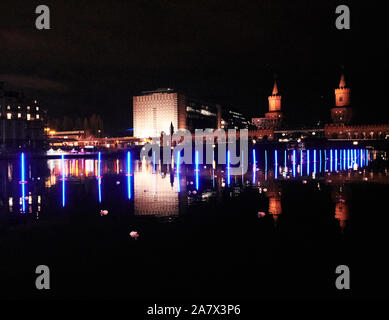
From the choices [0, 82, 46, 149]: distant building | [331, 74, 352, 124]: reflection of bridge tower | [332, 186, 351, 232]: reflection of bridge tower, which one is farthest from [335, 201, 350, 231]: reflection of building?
[331, 74, 352, 124]: reflection of bridge tower

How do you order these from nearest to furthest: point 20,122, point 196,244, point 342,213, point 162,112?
point 196,244, point 342,213, point 20,122, point 162,112

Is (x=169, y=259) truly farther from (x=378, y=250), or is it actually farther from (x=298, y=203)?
(x=298, y=203)

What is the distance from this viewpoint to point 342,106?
178250 millimetres

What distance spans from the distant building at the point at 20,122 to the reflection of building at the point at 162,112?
7229cm

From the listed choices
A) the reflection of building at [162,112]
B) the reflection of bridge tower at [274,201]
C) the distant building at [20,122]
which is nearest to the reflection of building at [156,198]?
the reflection of bridge tower at [274,201]

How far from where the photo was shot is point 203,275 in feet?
27.5

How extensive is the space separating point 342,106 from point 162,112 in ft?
272

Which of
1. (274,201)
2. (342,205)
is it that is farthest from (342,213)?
(274,201)

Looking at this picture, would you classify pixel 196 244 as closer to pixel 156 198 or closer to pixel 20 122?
pixel 156 198

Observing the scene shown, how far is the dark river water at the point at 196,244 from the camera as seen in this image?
25.8 ft

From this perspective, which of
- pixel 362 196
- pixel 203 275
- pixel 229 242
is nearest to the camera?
pixel 203 275

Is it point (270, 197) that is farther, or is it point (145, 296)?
point (270, 197)
